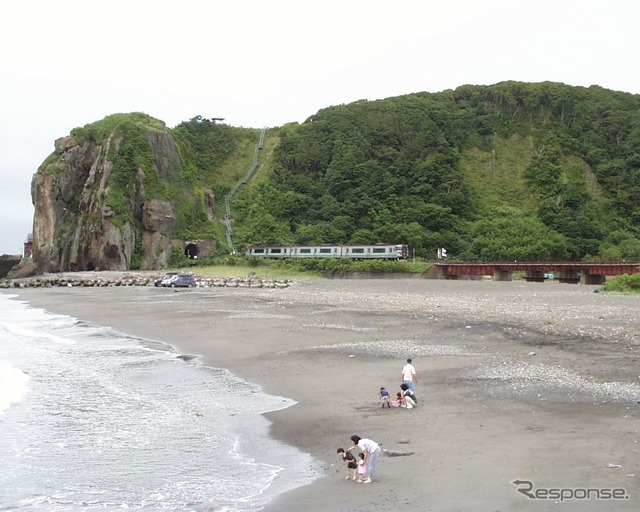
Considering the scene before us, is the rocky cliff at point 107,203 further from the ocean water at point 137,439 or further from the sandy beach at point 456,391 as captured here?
the ocean water at point 137,439

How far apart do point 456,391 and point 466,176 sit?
104 m

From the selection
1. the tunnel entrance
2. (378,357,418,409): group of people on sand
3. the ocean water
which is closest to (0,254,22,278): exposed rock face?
the tunnel entrance

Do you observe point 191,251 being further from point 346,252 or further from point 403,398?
point 403,398

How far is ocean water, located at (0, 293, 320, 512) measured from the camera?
1104cm

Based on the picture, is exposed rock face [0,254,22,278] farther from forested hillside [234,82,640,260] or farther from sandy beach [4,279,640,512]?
sandy beach [4,279,640,512]

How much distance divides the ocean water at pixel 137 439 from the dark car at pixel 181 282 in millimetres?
41588

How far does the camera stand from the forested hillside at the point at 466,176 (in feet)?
318

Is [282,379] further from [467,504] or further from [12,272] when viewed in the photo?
[12,272]

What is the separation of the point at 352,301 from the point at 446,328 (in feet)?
53.8

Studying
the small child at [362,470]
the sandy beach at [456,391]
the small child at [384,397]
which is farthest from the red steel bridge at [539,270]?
the small child at [362,470]

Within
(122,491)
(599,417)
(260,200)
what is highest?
(260,200)

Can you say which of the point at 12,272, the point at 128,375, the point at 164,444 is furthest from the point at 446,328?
the point at 12,272

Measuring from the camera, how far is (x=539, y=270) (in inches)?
2840

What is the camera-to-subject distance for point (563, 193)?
4173 inches
